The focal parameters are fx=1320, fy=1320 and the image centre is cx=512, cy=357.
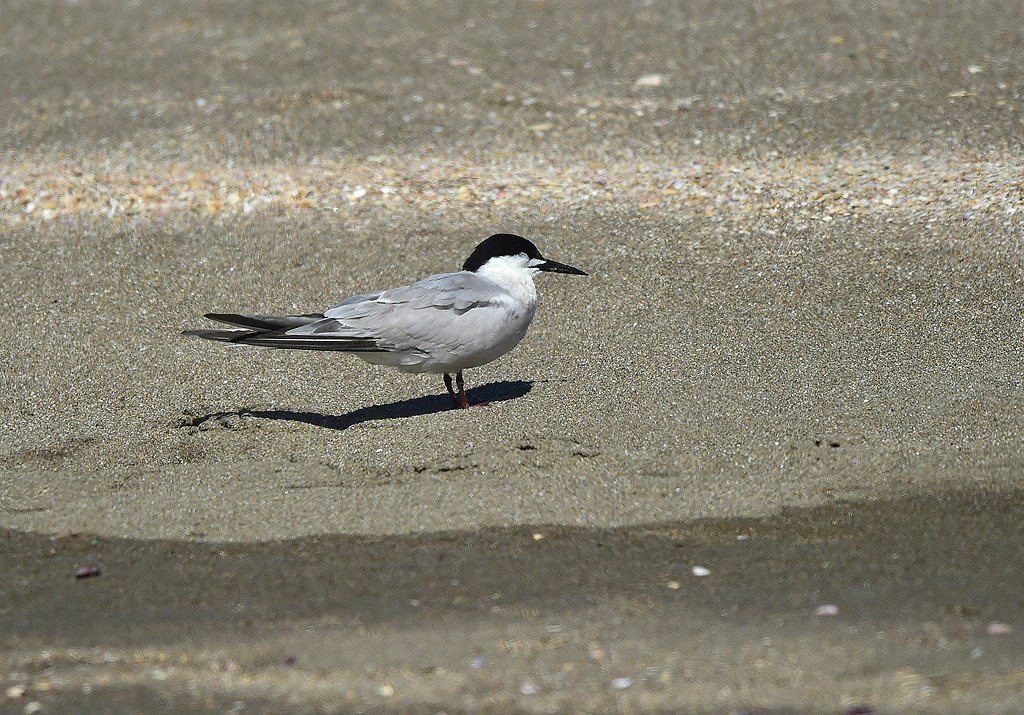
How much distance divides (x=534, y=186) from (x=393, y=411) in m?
2.28

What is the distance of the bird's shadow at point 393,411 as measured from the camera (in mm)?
4859

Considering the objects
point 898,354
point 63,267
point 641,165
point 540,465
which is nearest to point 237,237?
point 63,267

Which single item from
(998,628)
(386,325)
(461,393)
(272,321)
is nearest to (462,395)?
(461,393)

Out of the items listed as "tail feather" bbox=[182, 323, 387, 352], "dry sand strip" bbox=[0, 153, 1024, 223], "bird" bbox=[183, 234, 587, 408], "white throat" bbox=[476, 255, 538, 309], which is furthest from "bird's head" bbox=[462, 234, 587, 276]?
"dry sand strip" bbox=[0, 153, 1024, 223]

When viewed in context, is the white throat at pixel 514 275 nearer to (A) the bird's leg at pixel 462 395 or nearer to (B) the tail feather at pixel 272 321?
(A) the bird's leg at pixel 462 395

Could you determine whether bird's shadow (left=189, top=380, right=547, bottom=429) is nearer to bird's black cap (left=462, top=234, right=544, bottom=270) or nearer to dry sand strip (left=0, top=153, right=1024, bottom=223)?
bird's black cap (left=462, top=234, right=544, bottom=270)

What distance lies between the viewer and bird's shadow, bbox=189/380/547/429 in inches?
191

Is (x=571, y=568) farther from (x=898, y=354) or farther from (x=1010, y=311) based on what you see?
(x=1010, y=311)

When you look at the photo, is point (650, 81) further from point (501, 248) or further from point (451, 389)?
point (451, 389)

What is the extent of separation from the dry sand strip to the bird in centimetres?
197

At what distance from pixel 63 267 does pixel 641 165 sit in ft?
9.84

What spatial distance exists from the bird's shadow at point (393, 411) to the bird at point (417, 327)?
0.13m

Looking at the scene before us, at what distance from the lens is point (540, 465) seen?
4367 millimetres

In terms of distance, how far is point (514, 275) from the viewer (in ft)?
16.8
